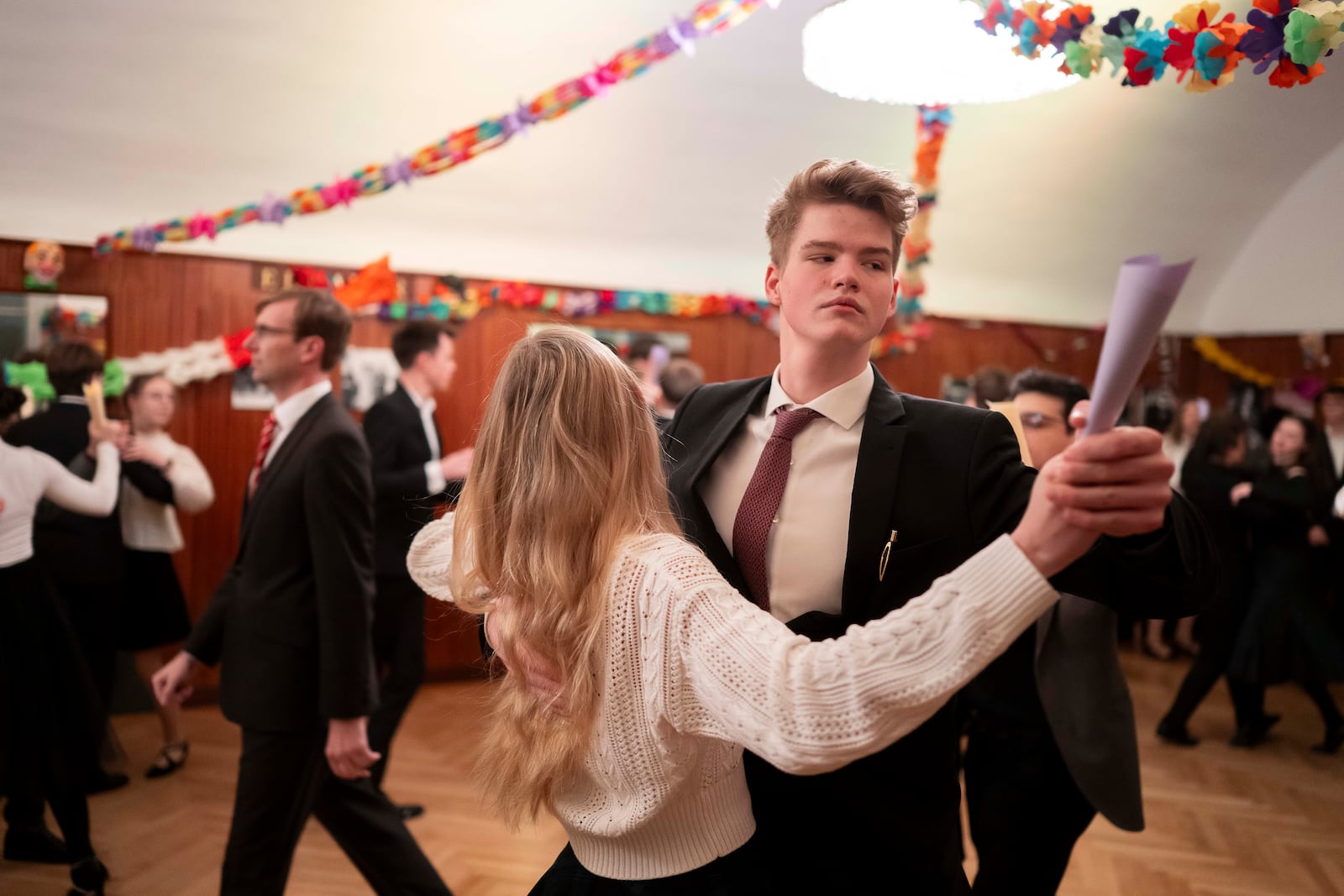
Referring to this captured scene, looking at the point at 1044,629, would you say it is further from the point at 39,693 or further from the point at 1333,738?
the point at 39,693

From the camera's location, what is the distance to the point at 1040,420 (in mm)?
2342

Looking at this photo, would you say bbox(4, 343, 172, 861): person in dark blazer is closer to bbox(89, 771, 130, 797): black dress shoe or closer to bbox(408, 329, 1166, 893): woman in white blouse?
A: bbox(89, 771, 130, 797): black dress shoe

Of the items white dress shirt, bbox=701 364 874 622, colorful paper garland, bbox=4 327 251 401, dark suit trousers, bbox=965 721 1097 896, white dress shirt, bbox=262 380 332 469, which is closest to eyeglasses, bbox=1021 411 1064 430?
dark suit trousers, bbox=965 721 1097 896

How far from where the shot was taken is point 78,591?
3.83m

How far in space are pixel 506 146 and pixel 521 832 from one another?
3563mm

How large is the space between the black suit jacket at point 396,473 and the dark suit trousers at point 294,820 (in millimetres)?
1290

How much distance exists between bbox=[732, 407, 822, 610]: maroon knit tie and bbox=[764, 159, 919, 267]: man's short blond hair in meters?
0.27

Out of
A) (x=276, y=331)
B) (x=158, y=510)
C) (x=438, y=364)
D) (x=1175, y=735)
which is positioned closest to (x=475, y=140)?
(x=438, y=364)

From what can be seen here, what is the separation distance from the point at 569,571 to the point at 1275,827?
318 cm

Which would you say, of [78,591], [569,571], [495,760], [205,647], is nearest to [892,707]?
[569,571]

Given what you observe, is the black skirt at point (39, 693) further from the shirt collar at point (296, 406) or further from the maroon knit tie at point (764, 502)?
the maroon knit tie at point (764, 502)

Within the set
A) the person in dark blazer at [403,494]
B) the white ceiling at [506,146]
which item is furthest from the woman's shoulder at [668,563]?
the person in dark blazer at [403,494]

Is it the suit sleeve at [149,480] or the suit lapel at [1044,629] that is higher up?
the suit lapel at [1044,629]

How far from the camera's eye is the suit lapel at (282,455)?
2371 millimetres
